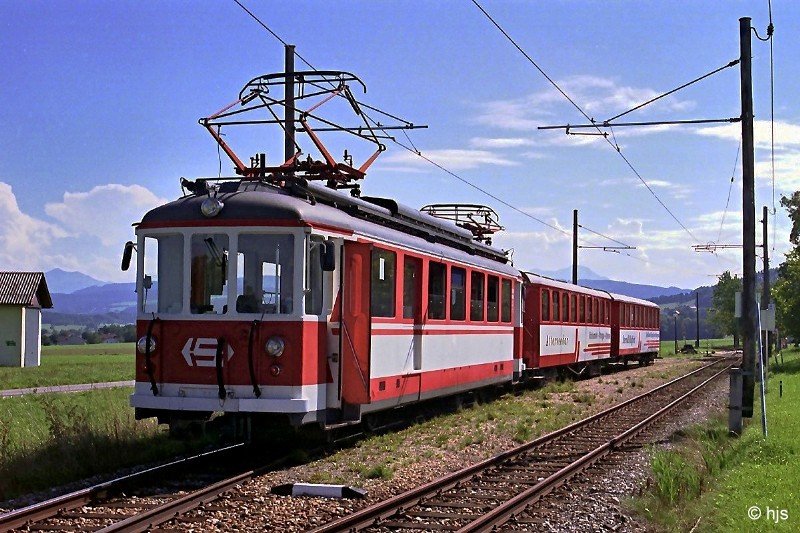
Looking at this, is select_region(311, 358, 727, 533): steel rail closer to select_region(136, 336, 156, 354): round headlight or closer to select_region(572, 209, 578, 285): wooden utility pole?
select_region(136, 336, 156, 354): round headlight

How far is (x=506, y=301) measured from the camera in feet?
69.7

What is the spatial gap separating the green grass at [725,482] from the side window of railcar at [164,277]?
6026 millimetres

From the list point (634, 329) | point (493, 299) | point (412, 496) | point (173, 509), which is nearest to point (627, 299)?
point (634, 329)

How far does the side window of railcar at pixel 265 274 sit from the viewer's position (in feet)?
38.5

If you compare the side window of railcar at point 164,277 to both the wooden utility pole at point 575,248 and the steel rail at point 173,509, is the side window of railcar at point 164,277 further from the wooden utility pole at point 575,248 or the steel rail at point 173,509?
the wooden utility pole at point 575,248

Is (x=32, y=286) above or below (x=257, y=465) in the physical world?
above

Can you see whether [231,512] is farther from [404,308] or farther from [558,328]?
[558,328]

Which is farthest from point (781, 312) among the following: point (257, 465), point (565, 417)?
point (257, 465)

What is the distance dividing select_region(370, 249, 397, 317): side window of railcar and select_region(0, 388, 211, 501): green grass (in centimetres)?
305

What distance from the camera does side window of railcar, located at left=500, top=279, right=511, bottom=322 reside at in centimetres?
2083

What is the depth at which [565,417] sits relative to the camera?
18.5m

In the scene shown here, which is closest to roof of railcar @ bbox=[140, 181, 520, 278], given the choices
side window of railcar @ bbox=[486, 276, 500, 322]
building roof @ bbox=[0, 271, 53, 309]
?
side window of railcar @ bbox=[486, 276, 500, 322]

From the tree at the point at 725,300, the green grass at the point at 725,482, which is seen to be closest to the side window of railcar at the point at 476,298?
the green grass at the point at 725,482

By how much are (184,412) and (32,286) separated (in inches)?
1882
